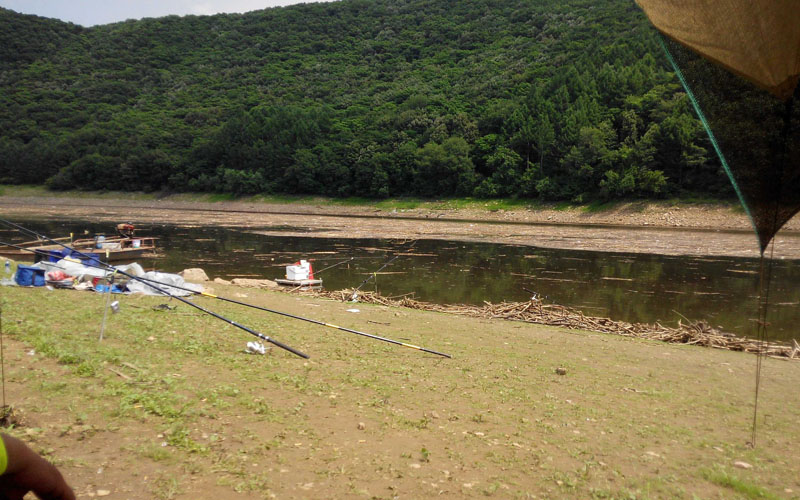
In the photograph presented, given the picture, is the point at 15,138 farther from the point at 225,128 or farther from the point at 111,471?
the point at 111,471

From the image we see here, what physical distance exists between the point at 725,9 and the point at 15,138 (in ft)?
461

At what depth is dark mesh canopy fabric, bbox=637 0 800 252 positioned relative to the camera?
329cm

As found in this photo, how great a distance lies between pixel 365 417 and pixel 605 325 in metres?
9.45

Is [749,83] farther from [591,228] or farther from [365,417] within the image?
[591,228]

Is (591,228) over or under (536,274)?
over

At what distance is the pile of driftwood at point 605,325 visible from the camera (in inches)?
461

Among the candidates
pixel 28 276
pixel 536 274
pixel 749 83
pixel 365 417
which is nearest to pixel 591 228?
pixel 536 274

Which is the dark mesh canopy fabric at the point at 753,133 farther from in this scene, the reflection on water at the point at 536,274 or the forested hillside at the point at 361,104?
the forested hillside at the point at 361,104

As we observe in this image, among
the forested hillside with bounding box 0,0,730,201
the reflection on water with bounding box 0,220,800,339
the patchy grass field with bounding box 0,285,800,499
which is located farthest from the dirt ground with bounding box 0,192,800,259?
the patchy grass field with bounding box 0,285,800,499

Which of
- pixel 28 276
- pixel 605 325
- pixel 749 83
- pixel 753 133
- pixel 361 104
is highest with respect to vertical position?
pixel 361 104

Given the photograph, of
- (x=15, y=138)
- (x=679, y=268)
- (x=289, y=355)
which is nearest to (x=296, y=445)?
(x=289, y=355)

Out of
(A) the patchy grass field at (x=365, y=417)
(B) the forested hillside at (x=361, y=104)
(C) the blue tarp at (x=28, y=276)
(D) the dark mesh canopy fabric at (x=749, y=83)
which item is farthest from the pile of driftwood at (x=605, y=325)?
(B) the forested hillside at (x=361, y=104)

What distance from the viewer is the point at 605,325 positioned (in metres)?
13.4

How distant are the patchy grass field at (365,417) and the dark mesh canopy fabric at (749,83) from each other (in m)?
2.40
